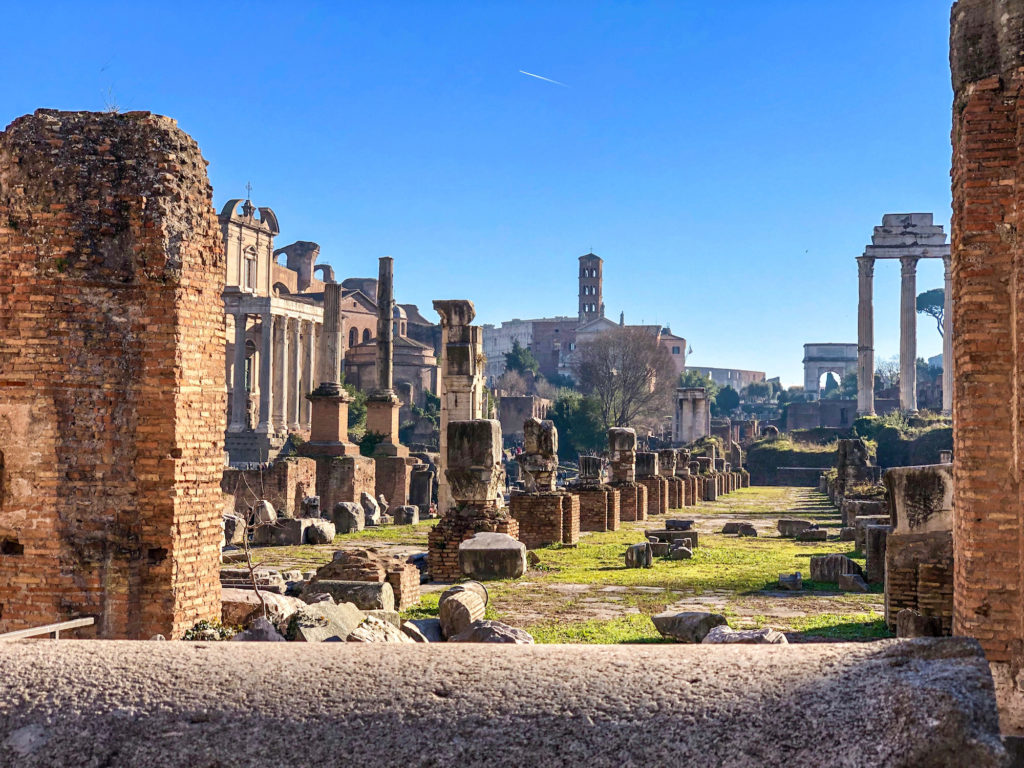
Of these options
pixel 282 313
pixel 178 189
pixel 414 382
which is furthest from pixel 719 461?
pixel 178 189

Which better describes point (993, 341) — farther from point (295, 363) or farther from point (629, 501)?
point (295, 363)

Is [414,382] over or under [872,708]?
over

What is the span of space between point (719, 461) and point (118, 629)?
3543cm

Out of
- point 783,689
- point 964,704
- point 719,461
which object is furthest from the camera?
point 719,461

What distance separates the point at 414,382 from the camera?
6519cm

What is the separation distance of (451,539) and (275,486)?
9.47 metres

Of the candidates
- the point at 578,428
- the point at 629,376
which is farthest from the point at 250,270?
the point at 629,376

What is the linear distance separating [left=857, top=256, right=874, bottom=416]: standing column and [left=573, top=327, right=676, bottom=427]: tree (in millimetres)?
11986

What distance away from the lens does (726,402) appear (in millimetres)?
92938

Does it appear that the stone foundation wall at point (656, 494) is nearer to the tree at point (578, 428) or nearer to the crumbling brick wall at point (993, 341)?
the crumbling brick wall at point (993, 341)

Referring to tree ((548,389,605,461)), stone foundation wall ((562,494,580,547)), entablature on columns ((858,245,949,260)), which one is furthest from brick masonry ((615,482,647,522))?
entablature on columns ((858,245,949,260))

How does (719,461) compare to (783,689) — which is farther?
(719,461)

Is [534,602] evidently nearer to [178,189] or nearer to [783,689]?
[178,189]

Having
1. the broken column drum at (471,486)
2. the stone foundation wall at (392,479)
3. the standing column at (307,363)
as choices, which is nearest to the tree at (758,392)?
the standing column at (307,363)
